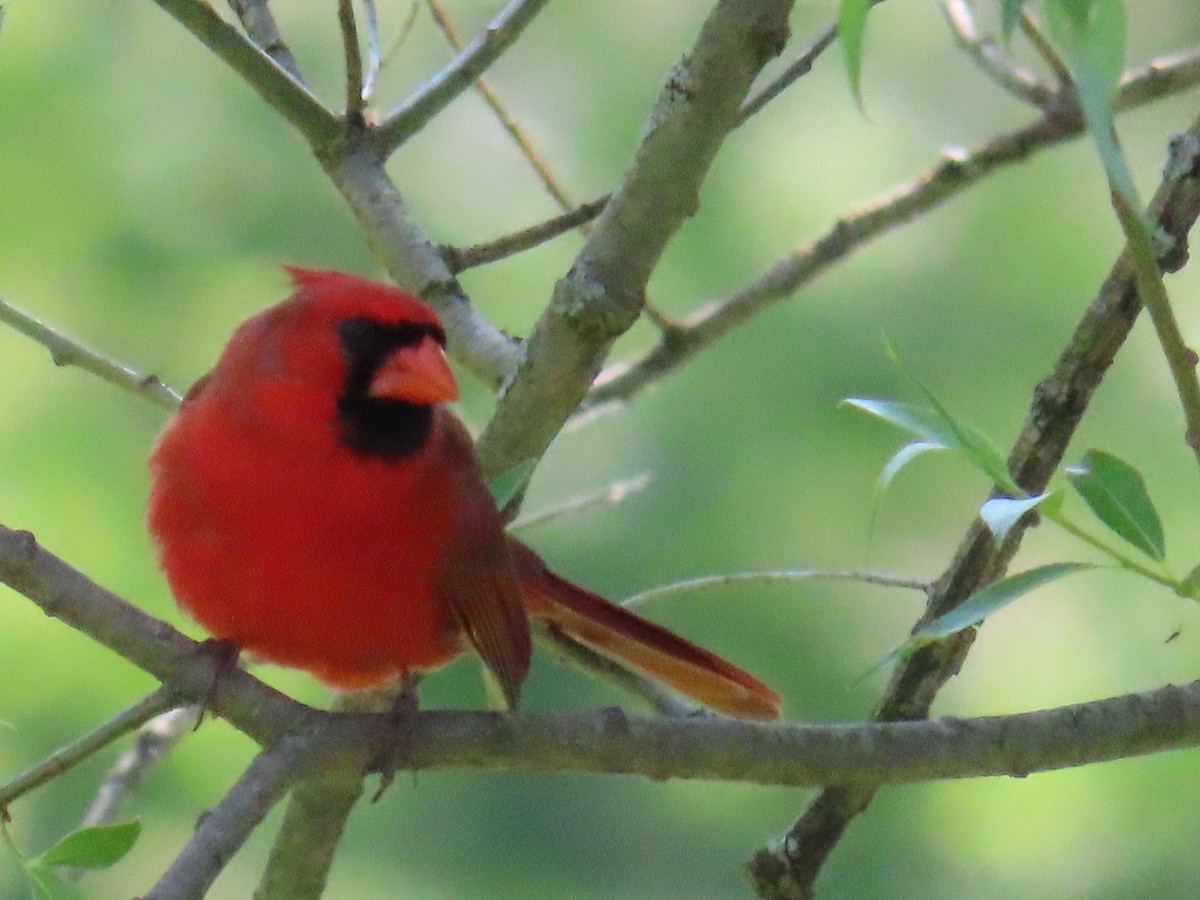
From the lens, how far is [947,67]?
12.0 ft

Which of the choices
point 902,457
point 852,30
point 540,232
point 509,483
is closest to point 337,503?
point 509,483

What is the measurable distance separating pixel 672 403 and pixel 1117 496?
2282 millimetres

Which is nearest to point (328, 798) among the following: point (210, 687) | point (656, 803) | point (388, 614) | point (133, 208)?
point (388, 614)

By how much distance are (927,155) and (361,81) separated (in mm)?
1910

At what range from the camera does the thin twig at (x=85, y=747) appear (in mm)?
1364

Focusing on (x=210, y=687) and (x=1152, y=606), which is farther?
(x=1152, y=606)

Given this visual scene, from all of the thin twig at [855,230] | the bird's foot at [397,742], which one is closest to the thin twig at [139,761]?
the bird's foot at [397,742]

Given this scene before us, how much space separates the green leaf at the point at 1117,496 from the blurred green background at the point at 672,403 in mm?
1667

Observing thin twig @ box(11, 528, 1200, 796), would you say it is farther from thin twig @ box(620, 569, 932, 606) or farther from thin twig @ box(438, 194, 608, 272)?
thin twig @ box(438, 194, 608, 272)

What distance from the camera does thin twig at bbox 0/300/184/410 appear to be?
1.91 meters

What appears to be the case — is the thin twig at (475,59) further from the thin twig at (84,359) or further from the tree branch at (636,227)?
the thin twig at (84,359)

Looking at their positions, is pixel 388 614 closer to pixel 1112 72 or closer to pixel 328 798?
pixel 328 798

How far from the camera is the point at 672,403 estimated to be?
348cm

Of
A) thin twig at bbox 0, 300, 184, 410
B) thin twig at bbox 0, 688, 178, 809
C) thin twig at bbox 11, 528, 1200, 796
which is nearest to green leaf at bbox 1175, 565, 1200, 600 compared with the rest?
thin twig at bbox 11, 528, 1200, 796
